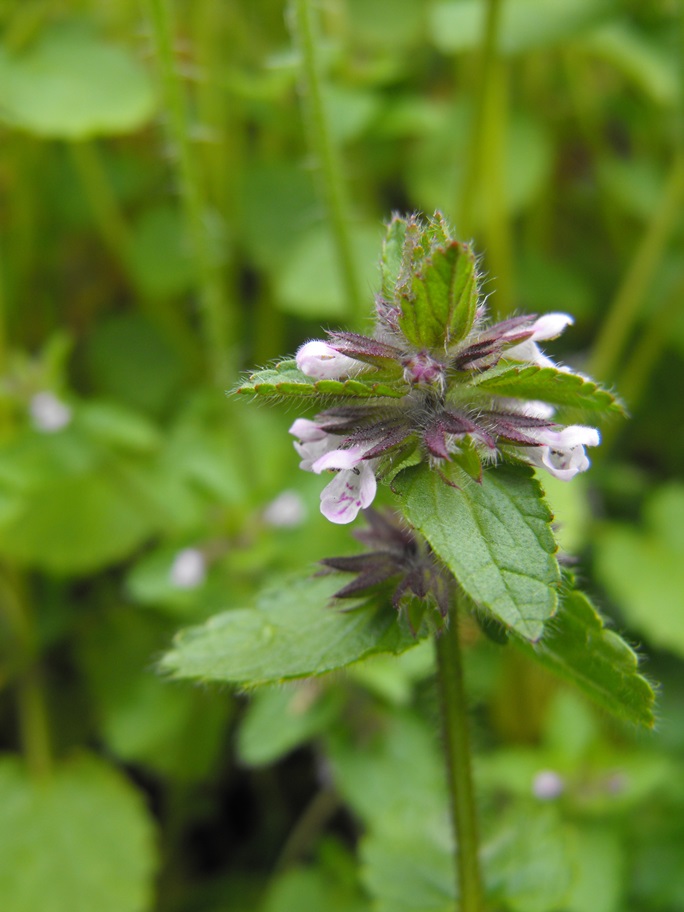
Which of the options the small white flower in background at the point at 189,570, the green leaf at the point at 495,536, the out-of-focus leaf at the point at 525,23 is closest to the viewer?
the green leaf at the point at 495,536

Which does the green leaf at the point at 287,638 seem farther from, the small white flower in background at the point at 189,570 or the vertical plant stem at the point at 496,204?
the vertical plant stem at the point at 496,204

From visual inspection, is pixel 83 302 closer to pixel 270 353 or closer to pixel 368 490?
pixel 270 353

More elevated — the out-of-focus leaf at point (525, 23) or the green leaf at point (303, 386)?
the out-of-focus leaf at point (525, 23)

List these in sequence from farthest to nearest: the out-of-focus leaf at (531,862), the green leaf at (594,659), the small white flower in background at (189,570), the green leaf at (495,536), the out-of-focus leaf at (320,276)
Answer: the out-of-focus leaf at (320,276)
the small white flower in background at (189,570)
the out-of-focus leaf at (531,862)
the green leaf at (594,659)
the green leaf at (495,536)

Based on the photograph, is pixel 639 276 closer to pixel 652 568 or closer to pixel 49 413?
pixel 652 568

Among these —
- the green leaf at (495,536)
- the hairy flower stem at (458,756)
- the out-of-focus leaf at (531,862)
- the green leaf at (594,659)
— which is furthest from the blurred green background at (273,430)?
the green leaf at (495,536)
